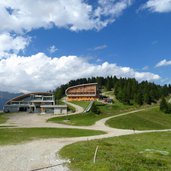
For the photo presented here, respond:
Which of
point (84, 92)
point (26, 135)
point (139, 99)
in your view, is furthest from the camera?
point (84, 92)

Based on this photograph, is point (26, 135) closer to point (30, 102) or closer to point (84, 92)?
point (30, 102)

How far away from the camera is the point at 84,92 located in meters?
159

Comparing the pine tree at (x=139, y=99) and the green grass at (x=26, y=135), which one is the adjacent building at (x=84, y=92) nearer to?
the pine tree at (x=139, y=99)

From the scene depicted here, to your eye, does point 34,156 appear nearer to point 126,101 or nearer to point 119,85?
point 126,101

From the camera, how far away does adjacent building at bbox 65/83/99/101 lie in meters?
158

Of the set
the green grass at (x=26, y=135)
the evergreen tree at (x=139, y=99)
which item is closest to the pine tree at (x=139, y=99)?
the evergreen tree at (x=139, y=99)

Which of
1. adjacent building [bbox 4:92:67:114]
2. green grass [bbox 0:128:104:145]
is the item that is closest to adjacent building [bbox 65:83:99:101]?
adjacent building [bbox 4:92:67:114]

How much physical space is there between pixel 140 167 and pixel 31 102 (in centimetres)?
11498

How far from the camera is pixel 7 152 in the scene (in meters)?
27.0

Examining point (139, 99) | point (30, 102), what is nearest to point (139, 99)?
point (139, 99)

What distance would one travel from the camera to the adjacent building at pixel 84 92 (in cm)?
15762

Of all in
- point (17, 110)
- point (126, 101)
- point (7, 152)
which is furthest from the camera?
point (126, 101)

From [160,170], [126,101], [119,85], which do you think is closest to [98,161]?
[160,170]

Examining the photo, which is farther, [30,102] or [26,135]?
[30,102]
